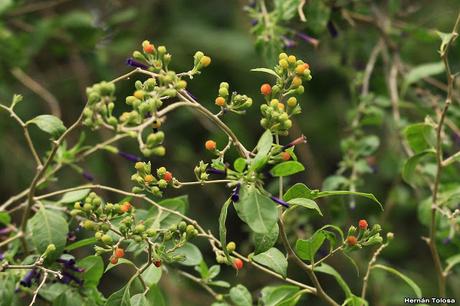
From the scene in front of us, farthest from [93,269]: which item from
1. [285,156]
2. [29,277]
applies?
[285,156]

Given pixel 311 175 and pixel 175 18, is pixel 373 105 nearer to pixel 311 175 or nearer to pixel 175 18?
pixel 311 175

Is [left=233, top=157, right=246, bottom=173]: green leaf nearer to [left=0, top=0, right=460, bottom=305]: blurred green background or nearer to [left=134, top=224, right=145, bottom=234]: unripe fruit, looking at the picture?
[left=134, top=224, right=145, bottom=234]: unripe fruit

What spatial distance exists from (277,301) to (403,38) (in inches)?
55.9

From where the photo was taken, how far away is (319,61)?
3771 mm

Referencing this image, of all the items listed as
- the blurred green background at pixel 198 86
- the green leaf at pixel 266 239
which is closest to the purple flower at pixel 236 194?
the green leaf at pixel 266 239

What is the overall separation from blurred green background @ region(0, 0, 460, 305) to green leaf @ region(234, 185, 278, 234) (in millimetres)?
1524

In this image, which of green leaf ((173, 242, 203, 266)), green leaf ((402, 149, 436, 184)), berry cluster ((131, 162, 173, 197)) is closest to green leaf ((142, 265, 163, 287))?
green leaf ((173, 242, 203, 266))

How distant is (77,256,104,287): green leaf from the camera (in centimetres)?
169

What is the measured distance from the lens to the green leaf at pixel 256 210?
129 centimetres

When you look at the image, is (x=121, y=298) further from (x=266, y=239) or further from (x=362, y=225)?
(x=362, y=225)

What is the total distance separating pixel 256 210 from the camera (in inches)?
51.2

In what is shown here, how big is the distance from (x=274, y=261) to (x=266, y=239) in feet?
0.52

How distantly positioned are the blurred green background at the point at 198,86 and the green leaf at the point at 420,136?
2.52ft

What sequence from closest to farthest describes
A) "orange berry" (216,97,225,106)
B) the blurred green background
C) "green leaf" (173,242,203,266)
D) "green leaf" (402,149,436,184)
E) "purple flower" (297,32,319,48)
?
"orange berry" (216,97,225,106) → "green leaf" (173,242,203,266) → "green leaf" (402,149,436,184) → "purple flower" (297,32,319,48) → the blurred green background
